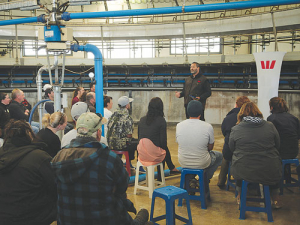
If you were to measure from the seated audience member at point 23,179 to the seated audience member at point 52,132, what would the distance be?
2.71 feet

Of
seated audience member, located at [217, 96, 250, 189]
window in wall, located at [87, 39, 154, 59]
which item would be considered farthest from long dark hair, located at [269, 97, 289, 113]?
window in wall, located at [87, 39, 154, 59]

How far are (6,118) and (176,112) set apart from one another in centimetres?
593

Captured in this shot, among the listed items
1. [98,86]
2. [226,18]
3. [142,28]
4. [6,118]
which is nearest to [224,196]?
[98,86]

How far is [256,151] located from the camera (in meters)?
3.20

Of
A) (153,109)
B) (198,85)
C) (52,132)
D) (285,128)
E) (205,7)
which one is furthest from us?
(198,85)

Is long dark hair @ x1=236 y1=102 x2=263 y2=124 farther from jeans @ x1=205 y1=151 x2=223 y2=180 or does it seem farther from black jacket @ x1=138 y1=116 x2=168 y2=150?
black jacket @ x1=138 y1=116 x2=168 y2=150

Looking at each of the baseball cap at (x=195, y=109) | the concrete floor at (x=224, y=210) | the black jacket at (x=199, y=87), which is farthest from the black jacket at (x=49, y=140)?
the black jacket at (x=199, y=87)

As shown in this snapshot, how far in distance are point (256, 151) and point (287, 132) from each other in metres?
0.89

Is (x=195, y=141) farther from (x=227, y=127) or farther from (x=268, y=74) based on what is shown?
(x=268, y=74)

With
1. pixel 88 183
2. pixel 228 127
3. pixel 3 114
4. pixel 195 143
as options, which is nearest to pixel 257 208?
pixel 195 143

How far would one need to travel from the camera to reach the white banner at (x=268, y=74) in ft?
18.6

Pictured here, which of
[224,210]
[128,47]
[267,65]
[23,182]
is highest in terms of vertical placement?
[128,47]

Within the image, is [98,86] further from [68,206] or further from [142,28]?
[142,28]

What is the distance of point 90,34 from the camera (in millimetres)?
9969
